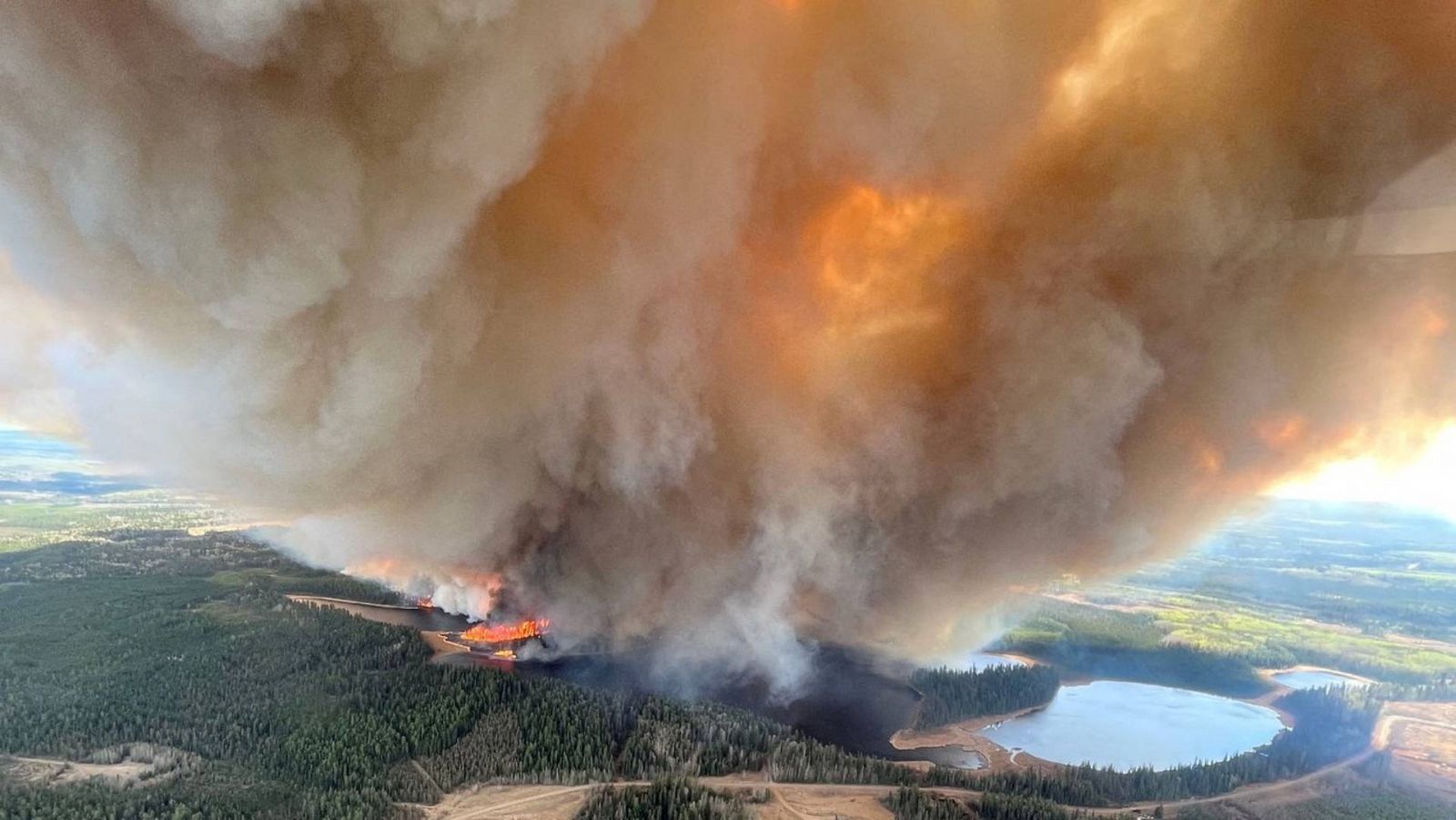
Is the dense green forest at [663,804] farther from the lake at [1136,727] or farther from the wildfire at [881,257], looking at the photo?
the wildfire at [881,257]

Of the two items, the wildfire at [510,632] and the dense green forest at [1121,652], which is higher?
the dense green forest at [1121,652]

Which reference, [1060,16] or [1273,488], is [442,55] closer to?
[1060,16]

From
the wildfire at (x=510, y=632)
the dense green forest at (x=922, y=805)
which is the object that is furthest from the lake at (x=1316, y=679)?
the wildfire at (x=510, y=632)

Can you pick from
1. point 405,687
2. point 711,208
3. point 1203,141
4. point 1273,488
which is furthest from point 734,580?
point 1203,141

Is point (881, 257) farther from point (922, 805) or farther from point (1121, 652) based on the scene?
point (1121, 652)

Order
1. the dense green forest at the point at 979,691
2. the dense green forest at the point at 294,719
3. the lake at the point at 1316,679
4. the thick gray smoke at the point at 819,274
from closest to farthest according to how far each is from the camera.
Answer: the thick gray smoke at the point at 819,274, the dense green forest at the point at 294,719, the lake at the point at 1316,679, the dense green forest at the point at 979,691

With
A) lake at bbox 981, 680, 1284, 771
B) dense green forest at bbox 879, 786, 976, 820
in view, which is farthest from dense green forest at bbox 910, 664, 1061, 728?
dense green forest at bbox 879, 786, 976, 820
